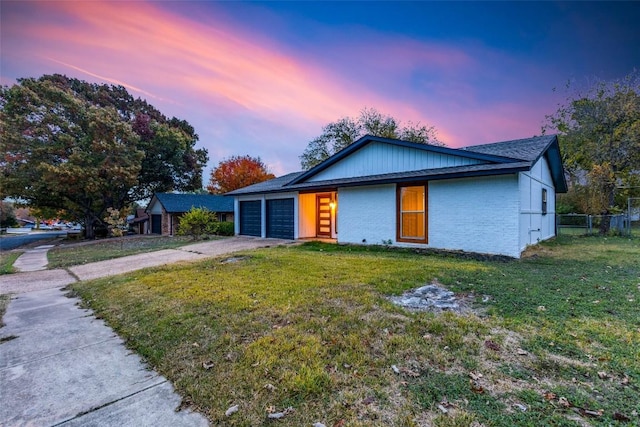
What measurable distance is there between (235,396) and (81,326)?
3.12m

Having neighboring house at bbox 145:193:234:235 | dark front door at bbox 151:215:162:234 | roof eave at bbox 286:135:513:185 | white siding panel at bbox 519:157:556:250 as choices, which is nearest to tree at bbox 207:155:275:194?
neighboring house at bbox 145:193:234:235

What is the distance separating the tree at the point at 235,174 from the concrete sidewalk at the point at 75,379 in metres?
30.1

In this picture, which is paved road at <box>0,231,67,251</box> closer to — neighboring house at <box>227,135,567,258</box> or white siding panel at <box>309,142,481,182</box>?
neighboring house at <box>227,135,567,258</box>

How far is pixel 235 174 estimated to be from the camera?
33938mm

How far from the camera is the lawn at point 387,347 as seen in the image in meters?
2.12

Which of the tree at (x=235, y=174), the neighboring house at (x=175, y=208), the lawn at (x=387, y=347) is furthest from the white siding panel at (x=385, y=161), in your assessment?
the tree at (x=235, y=174)

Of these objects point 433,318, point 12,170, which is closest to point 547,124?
point 433,318

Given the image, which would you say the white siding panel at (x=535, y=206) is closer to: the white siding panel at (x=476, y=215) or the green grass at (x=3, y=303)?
the white siding panel at (x=476, y=215)

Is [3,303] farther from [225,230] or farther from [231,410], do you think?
[225,230]

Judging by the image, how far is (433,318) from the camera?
12.2ft

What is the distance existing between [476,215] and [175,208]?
69.1 feet

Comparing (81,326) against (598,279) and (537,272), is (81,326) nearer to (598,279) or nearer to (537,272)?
(537,272)

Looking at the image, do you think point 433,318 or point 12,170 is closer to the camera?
point 433,318

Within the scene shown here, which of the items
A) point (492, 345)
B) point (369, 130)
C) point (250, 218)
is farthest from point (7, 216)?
point (492, 345)
